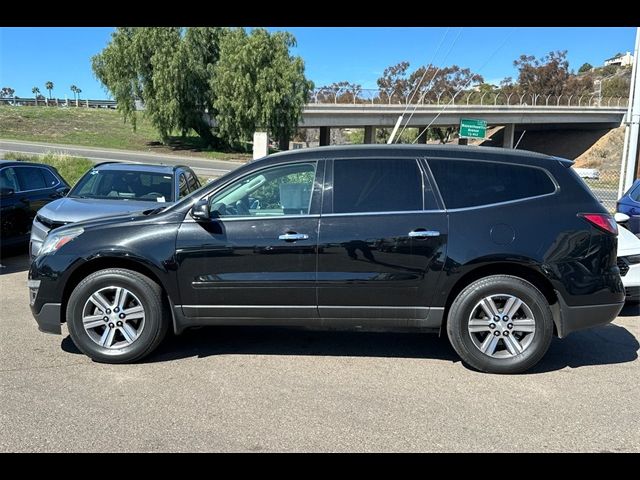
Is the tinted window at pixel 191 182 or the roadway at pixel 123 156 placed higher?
the tinted window at pixel 191 182

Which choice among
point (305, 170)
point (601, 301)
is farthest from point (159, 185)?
point (601, 301)

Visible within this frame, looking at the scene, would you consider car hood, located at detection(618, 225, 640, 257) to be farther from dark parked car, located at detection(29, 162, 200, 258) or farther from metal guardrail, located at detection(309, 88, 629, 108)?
metal guardrail, located at detection(309, 88, 629, 108)

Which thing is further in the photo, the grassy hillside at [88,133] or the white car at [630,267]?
the grassy hillside at [88,133]

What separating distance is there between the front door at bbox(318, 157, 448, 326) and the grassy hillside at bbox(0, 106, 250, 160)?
37.5m

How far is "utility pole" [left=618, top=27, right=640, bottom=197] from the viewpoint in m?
11.2

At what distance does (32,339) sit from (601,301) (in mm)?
5125

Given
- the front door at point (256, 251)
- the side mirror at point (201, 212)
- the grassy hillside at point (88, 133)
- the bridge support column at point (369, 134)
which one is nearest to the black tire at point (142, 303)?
the front door at point (256, 251)


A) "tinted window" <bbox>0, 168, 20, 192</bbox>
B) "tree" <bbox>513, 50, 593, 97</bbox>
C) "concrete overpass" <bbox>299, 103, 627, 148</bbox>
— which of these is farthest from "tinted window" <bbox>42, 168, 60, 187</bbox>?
"tree" <bbox>513, 50, 593, 97</bbox>

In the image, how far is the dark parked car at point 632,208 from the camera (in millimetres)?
8117

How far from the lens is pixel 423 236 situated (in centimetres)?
441

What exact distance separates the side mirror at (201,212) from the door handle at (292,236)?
0.62 metres

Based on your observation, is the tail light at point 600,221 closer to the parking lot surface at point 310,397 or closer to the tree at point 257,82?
the parking lot surface at point 310,397

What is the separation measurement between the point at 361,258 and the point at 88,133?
49.1 metres

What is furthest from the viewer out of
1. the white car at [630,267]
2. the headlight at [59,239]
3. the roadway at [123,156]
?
the roadway at [123,156]
